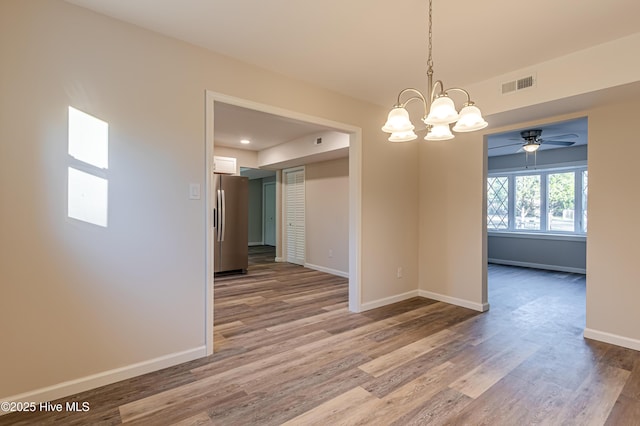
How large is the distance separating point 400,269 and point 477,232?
44.4 inches

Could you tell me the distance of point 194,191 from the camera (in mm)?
2645

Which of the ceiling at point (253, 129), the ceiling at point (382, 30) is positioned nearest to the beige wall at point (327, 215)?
the ceiling at point (253, 129)

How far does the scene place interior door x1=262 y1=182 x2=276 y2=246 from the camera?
11148mm

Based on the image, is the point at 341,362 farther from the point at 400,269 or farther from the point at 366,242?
the point at 400,269

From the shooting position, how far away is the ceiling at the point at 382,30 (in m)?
2.15

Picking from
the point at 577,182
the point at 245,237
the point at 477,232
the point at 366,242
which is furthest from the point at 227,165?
the point at 577,182

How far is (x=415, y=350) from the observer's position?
281 cm

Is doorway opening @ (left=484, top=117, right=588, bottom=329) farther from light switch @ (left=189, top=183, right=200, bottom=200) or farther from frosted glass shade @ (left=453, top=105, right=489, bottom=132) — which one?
light switch @ (left=189, top=183, right=200, bottom=200)

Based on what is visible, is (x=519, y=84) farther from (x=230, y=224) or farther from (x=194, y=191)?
(x=230, y=224)

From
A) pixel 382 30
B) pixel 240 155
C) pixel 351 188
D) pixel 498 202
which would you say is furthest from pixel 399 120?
pixel 498 202

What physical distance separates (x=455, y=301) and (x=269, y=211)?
8.13 m

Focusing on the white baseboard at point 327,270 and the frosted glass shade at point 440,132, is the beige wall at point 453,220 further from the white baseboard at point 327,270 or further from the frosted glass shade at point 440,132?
the frosted glass shade at point 440,132

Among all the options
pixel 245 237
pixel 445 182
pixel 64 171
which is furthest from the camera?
pixel 245 237

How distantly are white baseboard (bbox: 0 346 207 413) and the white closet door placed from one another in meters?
4.67
